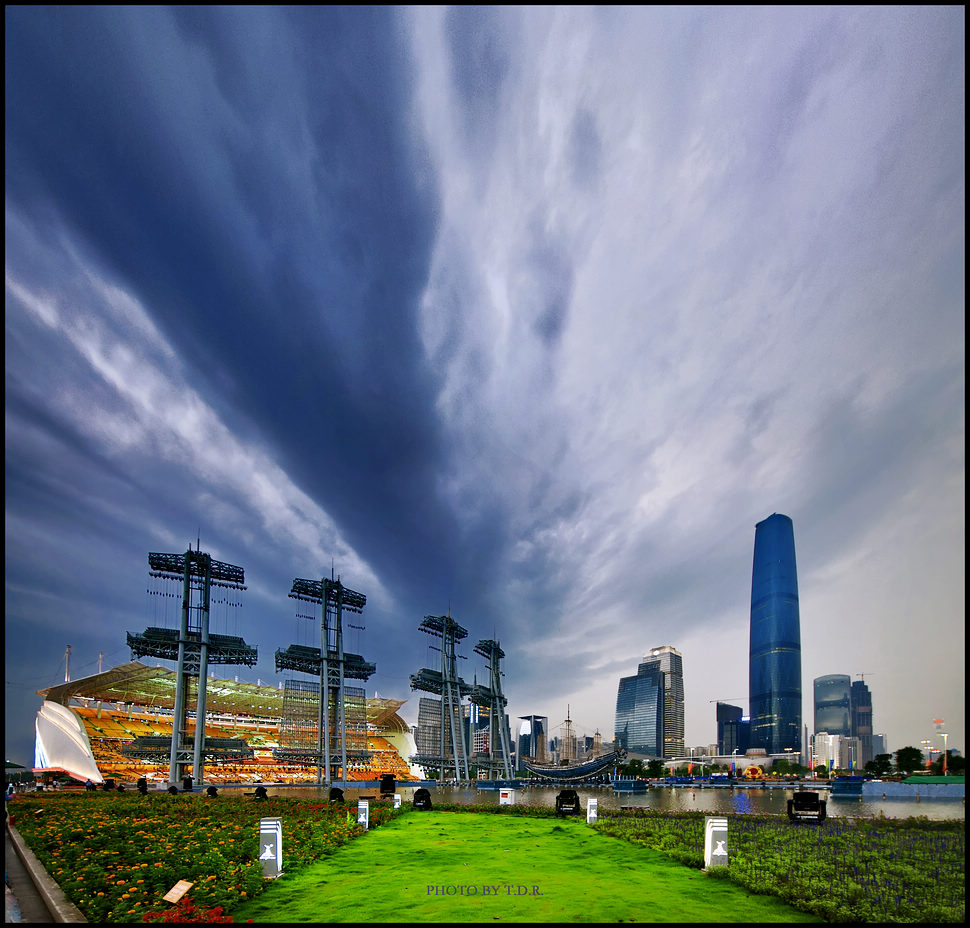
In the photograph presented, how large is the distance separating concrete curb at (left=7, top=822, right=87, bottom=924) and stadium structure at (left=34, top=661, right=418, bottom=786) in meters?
54.3

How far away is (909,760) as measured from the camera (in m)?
140

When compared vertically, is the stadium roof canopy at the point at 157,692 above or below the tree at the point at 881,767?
above

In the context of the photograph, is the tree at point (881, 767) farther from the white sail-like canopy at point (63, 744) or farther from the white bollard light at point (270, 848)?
the white bollard light at point (270, 848)

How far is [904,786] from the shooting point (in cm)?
6956

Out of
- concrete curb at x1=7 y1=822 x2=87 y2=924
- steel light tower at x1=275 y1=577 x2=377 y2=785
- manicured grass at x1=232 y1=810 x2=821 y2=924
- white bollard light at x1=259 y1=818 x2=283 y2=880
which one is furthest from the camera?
steel light tower at x1=275 y1=577 x2=377 y2=785

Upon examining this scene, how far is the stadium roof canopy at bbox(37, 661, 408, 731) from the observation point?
85.9 metres

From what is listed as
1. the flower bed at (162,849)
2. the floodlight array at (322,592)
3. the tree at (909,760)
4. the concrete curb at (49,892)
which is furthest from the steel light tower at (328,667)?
the tree at (909,760)

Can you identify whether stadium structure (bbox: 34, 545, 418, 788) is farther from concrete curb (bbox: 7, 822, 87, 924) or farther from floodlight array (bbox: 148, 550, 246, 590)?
concrete curb (bbox: 7, 822, 87, 924)

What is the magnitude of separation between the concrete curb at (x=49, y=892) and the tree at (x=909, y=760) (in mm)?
173047

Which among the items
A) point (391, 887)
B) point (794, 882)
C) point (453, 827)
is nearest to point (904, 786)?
point (453, 827)

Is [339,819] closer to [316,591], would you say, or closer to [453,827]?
[453,827]

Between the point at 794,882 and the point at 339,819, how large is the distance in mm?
17334

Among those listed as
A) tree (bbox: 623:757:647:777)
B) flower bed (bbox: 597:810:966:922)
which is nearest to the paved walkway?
flower bed (bbox: 597:810:966:922)

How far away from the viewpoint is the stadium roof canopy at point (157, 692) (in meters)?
85.9
